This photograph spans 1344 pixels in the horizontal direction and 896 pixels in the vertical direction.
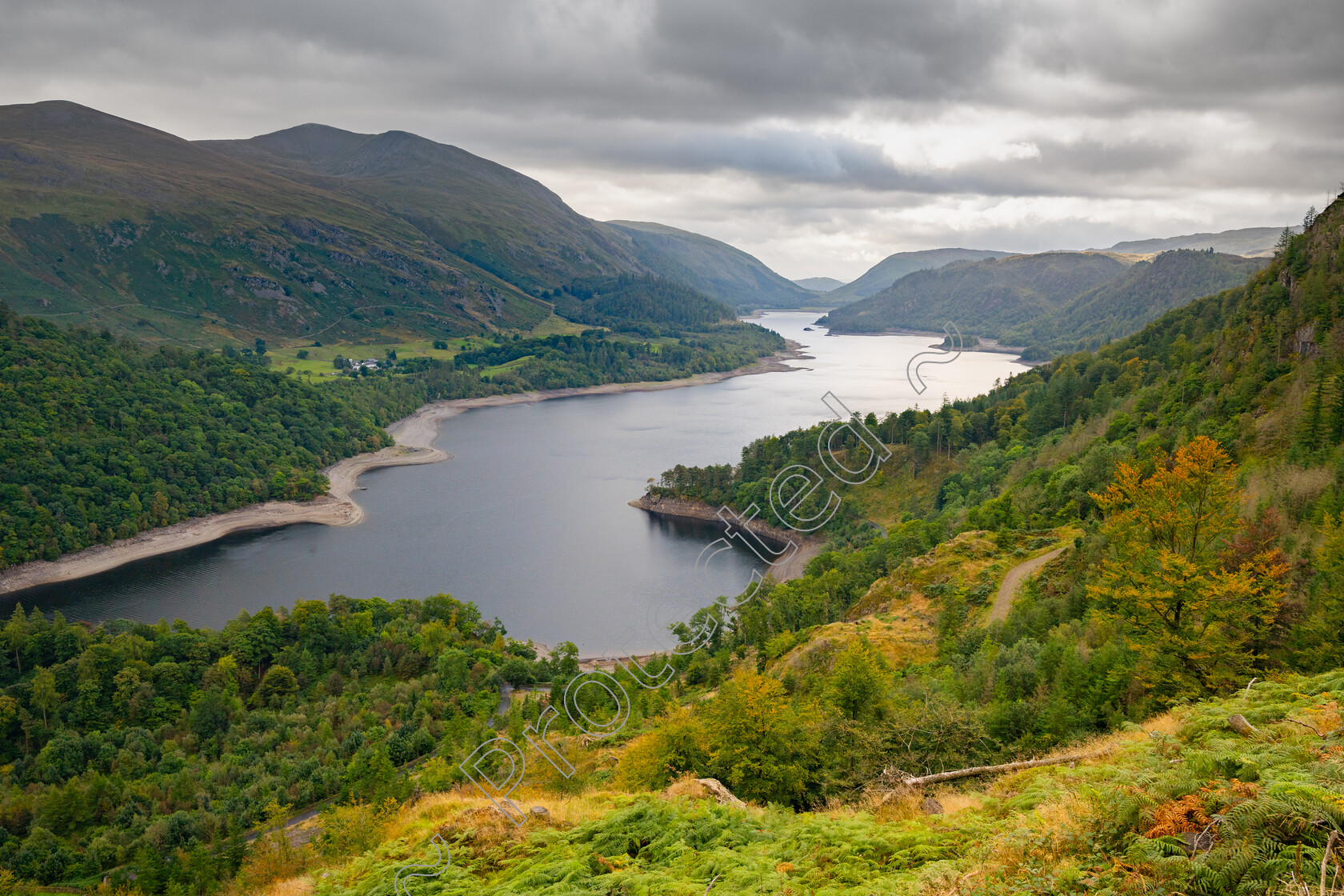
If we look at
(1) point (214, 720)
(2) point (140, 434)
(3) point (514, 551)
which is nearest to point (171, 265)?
(2) point (140, 434)

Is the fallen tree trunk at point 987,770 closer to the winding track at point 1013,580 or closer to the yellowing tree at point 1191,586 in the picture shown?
the yellowing tree at point 1191,586

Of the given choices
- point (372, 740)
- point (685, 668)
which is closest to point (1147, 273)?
point (685, 668)

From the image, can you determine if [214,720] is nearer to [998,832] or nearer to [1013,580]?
[1013,580]

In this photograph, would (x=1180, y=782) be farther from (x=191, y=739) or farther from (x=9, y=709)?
(x=9, y=709)

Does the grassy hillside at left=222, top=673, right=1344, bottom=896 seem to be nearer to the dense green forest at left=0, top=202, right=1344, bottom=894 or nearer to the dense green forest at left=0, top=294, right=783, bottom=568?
the dense green forest at left=0, top=202, right=1344, bottom=894

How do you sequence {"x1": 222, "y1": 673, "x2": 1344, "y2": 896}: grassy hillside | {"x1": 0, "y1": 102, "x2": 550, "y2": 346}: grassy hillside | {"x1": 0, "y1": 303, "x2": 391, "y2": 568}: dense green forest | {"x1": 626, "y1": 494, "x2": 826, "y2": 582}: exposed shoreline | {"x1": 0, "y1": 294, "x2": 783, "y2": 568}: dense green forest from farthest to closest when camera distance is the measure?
{"x1": 0, "y1": 102, "x2": 550, "y2": 346}: grassy hillside
{"x1": 0, "y1": 294, "x2": 783, "y2": 568}: dense green forest
{"x1": 0, "y1": 303, "x2": 391, "y2": 568}: dense green forest
{"x1": 626, "y1": 494, "x2": 826, "y2": 582}: exposed shoreline
{"x1": 222, "y1": 673, "x2": 1344, "y2": 896}: grassy hillside

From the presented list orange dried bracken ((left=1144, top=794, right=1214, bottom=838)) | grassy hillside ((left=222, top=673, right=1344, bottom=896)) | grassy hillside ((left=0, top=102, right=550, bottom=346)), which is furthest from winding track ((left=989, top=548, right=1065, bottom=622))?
grassy hillside ((left=0, top=102, right=550, bottom=346))

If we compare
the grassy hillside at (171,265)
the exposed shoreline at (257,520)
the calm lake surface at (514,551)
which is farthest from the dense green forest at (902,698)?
the grassy hillside at (171,265)
